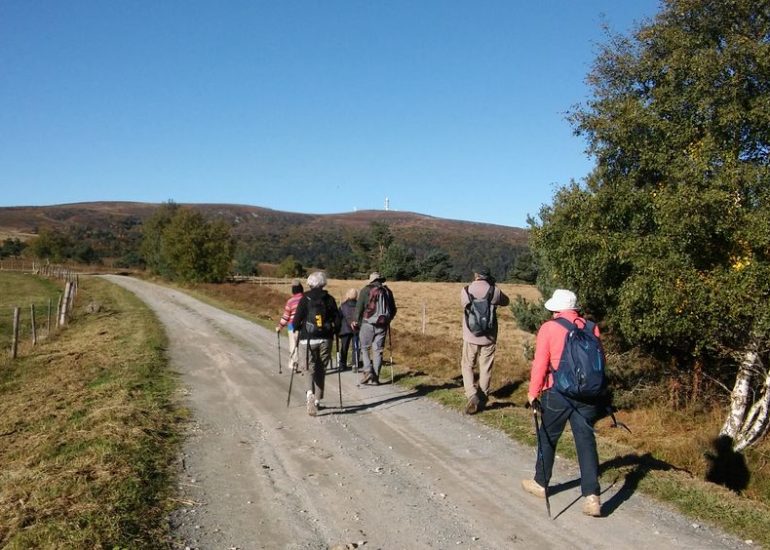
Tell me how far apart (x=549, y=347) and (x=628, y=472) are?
201 centimetres

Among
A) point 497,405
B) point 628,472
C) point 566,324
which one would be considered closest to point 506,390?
point 497,405

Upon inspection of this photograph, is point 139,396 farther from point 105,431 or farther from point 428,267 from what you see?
point 428,267

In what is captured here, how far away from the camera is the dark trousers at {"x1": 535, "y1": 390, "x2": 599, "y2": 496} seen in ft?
17.2

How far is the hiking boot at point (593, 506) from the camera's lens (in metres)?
5.13

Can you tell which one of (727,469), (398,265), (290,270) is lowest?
(727,469)

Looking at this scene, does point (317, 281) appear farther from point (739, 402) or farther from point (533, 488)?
point (739, 402)

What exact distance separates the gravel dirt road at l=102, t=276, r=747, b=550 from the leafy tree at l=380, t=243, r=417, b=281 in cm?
6646

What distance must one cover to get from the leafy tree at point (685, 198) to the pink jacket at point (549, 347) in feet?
13.3

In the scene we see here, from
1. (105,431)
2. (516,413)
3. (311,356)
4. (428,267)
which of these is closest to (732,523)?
(516,413)

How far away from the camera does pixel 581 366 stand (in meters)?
5.14

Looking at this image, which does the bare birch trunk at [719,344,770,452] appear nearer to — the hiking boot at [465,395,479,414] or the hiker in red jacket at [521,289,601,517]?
the hiking boot at [465,395,479,414]

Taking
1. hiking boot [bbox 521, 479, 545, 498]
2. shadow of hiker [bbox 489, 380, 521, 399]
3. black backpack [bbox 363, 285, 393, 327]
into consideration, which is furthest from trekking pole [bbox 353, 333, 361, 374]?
hiking boot [bbox 521, 479, 545, 498]

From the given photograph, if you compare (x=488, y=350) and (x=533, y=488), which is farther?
(x=488, y=350)

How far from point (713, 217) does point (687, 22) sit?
416cm
